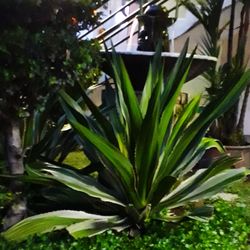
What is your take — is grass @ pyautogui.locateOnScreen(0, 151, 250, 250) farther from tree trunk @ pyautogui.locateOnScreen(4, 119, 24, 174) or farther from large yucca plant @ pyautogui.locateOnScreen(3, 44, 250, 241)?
tree trunk @ pyautogui.locateOnScreen(4, 119, 24, 174)

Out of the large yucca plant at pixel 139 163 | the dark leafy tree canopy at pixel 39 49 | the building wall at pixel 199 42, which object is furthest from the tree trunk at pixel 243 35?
the dark leafy tree canopy at pixel 39 49

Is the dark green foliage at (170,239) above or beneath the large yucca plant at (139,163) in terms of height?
beneath

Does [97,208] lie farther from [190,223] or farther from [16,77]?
[16,77]

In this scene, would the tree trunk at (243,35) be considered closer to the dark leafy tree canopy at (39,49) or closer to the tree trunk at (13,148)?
the dark leafy tree canopy at (39,49)

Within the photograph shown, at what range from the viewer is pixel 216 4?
6758 mm

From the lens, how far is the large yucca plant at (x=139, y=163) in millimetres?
3715

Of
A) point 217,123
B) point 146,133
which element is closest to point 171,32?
point 217,123

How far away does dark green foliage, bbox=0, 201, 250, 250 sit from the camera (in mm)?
3574

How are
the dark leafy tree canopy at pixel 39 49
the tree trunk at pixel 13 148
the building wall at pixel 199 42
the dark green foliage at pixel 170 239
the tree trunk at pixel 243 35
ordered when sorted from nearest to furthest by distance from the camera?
the dark leafy tree canopy at pixel 39 49, the dark green foliage at pixel 170 239, the tree trunk at pixel 13 148, the tree trunk at pixel 243 35, the building wall at pixel 199 42

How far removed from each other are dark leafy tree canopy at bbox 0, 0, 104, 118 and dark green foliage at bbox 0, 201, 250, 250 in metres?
0.86

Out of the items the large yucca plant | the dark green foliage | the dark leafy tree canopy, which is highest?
the dark leafy tree canopy

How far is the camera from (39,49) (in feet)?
11.0

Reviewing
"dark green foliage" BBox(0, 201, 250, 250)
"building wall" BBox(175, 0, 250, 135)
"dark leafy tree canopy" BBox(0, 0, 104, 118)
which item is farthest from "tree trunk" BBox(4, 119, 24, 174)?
"building wall" BBox(175, 0, 250, 135)

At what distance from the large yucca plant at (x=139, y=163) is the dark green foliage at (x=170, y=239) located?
83 mm
